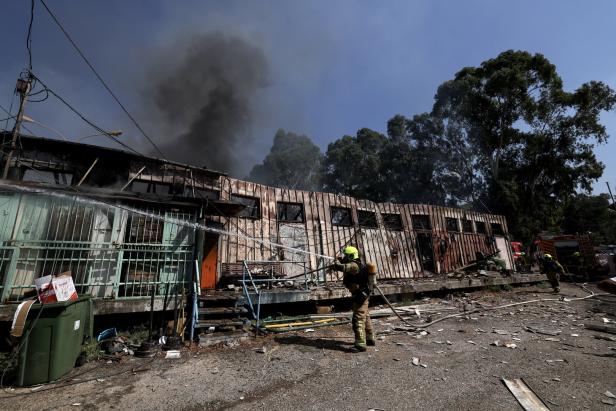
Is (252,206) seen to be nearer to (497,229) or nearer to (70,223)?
(70,223)

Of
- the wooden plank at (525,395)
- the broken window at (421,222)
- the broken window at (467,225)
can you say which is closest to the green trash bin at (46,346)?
the wooden plank at (525,395)

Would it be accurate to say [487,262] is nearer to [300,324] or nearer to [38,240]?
[300,324]

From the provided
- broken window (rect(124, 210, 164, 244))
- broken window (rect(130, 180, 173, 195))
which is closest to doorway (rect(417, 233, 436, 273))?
broken window (rect(130, 180, 173, 195))

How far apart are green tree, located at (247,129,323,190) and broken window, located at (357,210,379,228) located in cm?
2010

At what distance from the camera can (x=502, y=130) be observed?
23547 millimetres

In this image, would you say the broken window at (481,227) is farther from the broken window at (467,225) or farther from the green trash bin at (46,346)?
the green trash bin at (46,346)

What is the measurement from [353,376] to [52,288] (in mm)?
4944

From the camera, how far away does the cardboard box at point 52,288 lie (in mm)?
4402

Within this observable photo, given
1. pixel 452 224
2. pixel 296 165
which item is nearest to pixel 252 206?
pixel 452 224

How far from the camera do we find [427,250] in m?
15.3

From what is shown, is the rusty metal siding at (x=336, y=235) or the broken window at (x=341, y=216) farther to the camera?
the broken window at (x=341, y=216)

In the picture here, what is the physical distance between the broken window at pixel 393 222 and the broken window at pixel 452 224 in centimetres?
369

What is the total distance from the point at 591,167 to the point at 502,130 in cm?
724

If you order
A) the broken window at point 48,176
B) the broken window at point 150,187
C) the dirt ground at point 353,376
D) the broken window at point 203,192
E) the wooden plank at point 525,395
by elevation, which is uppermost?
the broken window at point 48,176
